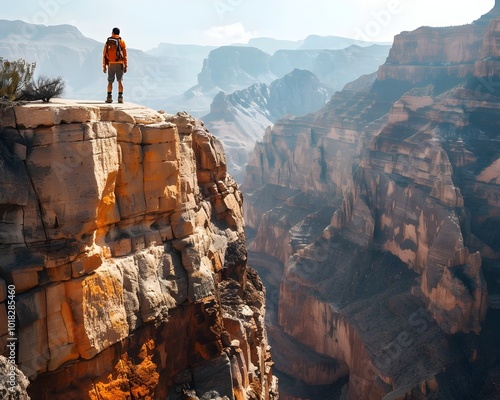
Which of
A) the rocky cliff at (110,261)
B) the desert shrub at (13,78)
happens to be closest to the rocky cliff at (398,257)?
the rocky cliff at (110,261)

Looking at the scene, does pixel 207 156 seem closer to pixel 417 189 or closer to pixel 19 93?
pixel 19 93

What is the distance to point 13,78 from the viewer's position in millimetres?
12156

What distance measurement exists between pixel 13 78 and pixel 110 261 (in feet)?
15.6

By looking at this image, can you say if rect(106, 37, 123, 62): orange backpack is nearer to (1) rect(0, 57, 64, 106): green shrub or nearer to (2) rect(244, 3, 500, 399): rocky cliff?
(1) rect(0, 57, 64, 106): green shrub

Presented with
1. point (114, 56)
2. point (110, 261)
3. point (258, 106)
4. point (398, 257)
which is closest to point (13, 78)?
point (114, 56)

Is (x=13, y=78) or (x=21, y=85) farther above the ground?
(x=13, y=78)

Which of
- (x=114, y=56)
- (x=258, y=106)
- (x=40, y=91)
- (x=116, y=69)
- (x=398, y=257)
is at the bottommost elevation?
(x=398, y=257)

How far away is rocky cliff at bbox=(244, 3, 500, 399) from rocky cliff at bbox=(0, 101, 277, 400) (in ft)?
74.2

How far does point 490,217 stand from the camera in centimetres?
4391

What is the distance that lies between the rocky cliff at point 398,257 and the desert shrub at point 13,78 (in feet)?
92.8

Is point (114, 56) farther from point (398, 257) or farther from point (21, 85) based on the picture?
point (398, 257)

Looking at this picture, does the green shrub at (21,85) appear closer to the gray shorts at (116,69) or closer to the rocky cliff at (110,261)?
the rocky cliff at (110,261)

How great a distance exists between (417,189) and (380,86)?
44.0 metres

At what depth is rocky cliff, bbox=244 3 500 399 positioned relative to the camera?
35.8m
